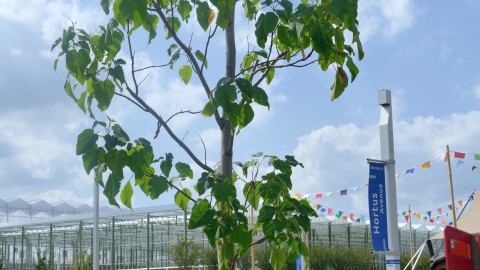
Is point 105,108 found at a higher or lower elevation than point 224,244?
higher

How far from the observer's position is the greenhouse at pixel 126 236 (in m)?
35.0

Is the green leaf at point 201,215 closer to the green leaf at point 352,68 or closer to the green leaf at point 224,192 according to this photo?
the green leaf at point 224,192

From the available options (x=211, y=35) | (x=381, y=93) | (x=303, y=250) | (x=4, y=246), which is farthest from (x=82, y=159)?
(x=4, y=246)

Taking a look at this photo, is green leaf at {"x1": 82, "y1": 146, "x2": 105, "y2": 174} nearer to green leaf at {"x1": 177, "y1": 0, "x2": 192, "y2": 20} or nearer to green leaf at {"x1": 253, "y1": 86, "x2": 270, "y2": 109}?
green leaf at {"x1": 253, "y1": 86, "x2": 270, "y2": 109}

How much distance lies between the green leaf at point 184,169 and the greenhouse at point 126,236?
90.2 ft

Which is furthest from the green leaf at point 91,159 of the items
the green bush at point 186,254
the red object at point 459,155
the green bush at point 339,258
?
the green bush at point 339,258

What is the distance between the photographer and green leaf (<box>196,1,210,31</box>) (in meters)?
2.91

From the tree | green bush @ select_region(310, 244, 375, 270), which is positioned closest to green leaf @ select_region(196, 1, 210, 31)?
the tree

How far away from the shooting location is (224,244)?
3.05 m

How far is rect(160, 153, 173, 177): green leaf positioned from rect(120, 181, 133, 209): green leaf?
0.18 meters

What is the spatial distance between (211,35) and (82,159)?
2.79 feet

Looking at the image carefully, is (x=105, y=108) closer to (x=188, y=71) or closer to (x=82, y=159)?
(x=82, y=159)

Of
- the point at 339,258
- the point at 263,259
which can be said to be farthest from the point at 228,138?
the point at 339,258

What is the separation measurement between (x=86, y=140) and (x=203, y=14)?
665 mm
